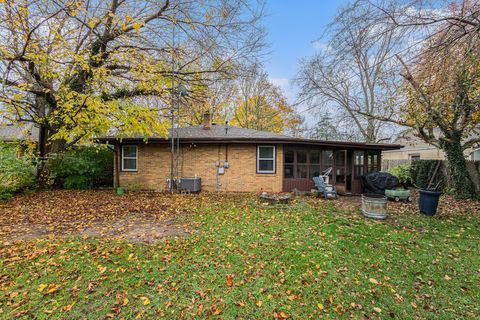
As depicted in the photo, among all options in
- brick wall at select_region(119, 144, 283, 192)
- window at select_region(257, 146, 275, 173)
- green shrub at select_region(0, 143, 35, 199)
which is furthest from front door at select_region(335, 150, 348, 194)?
green shrub at select_region(0, 143, 35, 199)

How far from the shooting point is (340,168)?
432 inches

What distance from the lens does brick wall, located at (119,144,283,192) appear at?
1054 centimetres

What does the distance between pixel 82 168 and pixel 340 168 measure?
42.4ft

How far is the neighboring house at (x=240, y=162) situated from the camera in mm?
10464

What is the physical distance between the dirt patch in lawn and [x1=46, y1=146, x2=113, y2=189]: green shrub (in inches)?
70.5

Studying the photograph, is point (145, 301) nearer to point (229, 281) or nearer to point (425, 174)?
point (229, 281)

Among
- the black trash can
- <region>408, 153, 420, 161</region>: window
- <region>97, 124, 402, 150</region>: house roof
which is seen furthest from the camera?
<region>408, 153, 420, 161</region>: window

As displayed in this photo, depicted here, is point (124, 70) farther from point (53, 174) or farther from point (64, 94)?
point (53, 174)

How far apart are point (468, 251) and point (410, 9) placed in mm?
4829

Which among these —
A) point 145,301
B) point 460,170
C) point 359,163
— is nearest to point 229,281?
point 145,301

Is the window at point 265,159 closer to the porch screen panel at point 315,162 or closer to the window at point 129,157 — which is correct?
the porch screen panel at point 315,162

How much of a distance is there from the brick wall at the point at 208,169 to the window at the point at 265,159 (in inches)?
8.0

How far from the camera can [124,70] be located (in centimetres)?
1056

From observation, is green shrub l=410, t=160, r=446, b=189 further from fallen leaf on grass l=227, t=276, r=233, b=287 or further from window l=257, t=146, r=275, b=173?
fallen leaf on grass l=227, t=276, r=233, b=287
